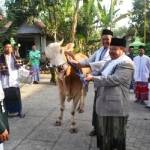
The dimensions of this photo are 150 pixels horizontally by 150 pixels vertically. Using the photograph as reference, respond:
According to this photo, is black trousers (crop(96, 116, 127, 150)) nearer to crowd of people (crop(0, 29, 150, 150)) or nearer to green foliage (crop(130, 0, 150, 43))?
crowd of people (crop(0, 29, 150, 150))

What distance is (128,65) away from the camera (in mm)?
5449

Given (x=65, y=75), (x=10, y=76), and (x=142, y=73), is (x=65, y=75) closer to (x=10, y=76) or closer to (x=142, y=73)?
(x=10, y=76)

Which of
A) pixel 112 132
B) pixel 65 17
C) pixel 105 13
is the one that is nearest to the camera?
pixel 112 132

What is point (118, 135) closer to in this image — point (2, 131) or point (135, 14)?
point (2, 131)

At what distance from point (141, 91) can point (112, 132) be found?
6.22 m

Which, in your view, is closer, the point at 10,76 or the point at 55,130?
the point at 55,130

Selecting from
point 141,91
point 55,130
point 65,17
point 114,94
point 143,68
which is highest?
point 65,17

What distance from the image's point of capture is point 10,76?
350 inches

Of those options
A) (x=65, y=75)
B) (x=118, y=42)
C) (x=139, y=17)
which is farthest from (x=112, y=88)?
(x=139, y=17)

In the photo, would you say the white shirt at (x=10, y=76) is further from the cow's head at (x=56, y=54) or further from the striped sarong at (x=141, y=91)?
the striped sarong at (x=141, y=91)

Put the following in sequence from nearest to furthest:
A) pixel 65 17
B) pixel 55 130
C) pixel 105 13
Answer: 1. pixel 55 130
2. pixel 105 13
3. pixel 65 17

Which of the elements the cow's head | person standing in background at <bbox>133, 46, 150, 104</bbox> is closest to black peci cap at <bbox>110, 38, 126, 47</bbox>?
the cow's head

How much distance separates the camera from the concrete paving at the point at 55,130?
689 centimetres

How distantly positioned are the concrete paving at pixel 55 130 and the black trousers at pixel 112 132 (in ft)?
2.95
